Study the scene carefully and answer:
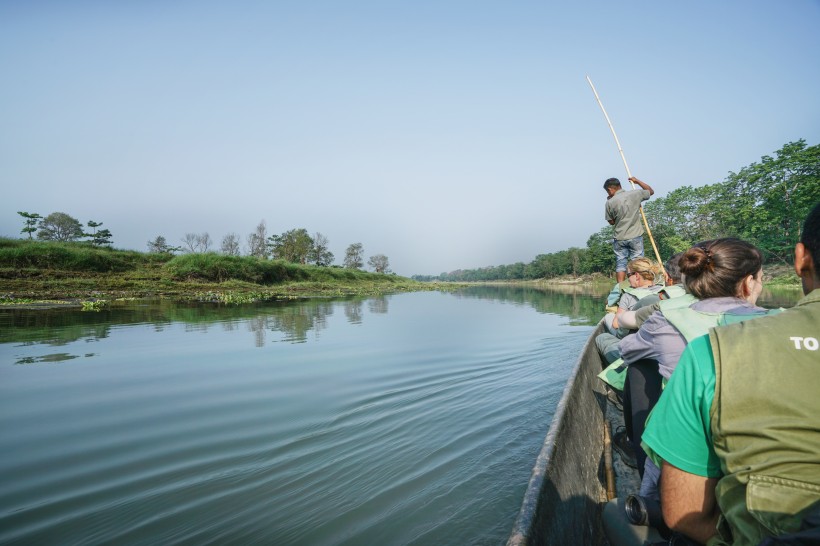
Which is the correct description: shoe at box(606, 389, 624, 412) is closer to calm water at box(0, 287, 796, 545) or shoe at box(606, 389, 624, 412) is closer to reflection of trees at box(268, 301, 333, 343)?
calm water at box(0, 287, 796, 545)

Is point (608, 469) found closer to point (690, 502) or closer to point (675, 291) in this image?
point (675, 291)

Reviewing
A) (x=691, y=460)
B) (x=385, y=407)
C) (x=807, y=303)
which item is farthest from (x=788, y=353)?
(x=385, y=407)

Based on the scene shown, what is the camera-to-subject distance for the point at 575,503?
2041 millimetres

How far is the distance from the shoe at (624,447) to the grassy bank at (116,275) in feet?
66.4

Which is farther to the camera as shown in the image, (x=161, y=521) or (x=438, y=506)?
(x=438, y=506)

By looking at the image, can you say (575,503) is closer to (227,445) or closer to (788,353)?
(788,353)

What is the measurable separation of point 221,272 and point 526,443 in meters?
34.1

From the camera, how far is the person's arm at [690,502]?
1156mm

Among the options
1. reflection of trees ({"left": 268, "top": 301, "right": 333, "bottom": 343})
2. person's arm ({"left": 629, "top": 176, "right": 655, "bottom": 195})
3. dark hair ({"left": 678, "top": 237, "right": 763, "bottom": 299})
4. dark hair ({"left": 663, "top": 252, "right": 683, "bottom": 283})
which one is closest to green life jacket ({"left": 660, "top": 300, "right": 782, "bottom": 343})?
dark hair ({"left": 678, "top": 237, "right": 763, "bottom": 299})

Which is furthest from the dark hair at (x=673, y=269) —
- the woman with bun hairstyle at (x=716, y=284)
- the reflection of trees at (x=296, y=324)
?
the reflection of trees at (x=296, y=324)

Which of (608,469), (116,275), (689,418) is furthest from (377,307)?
(689,418)

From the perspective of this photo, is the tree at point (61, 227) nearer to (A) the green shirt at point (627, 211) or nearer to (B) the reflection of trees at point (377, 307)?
(B) the reflection of trees at point (377, 307)

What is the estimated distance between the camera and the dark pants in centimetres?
247

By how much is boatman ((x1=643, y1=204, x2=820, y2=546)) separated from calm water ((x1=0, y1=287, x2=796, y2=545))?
1780 millimetres
